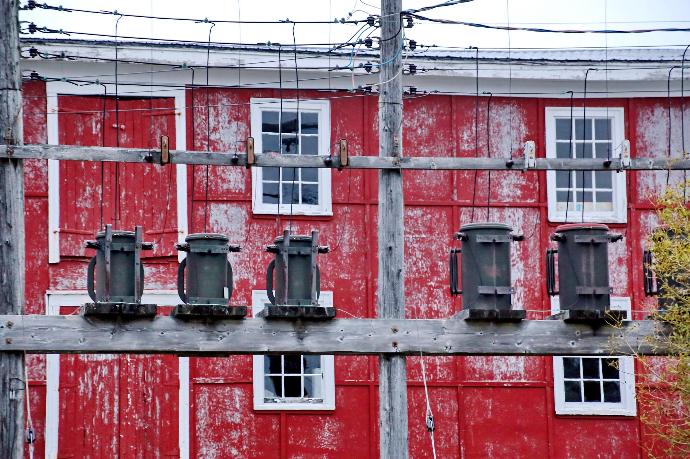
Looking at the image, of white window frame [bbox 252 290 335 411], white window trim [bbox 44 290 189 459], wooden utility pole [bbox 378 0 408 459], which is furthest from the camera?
white window frame [bbox 252 290 335 411]

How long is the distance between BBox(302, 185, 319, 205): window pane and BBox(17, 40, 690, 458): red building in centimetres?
3

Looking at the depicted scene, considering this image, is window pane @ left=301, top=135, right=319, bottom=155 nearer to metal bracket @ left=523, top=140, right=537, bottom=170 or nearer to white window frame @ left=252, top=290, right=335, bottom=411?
white window frame @ left=252, top=290, right=335, bottom=411

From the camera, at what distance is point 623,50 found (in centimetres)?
2020

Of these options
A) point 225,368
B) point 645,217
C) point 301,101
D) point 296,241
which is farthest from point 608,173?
point 296,241

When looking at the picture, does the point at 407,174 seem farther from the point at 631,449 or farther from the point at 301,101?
the point at 631,449

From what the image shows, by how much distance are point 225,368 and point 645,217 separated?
6.78 metres

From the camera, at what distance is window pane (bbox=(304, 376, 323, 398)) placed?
748 inches

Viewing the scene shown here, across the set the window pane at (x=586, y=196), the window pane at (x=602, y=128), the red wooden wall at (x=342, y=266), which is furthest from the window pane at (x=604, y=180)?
the window pane at (x=602, y=128)

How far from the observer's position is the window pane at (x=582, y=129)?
20.0m

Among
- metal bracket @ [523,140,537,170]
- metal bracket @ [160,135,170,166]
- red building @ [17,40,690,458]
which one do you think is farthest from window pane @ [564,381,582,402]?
metal bracket @ [160,135,170,166]

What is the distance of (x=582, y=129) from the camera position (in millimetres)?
20016

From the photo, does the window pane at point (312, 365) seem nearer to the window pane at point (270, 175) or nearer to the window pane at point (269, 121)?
the window pane at point (270, 175)

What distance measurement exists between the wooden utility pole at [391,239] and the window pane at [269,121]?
19.5ft

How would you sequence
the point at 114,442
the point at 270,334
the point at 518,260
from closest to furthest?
→ 1. the point at 270,334
2. the point at 114,442
3. the point at 518,260
